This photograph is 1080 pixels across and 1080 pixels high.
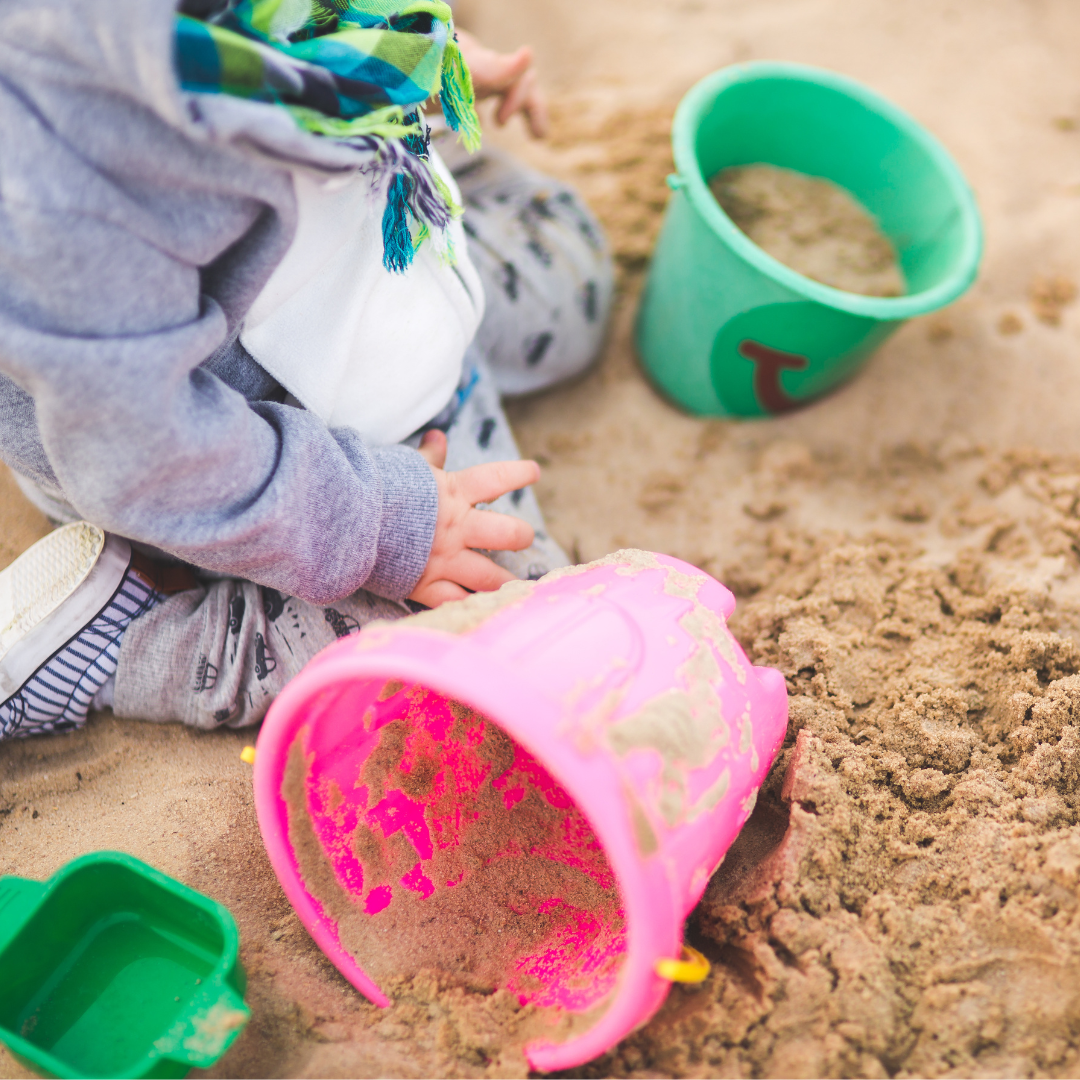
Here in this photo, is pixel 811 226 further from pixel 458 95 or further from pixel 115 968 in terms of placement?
pixel 115 968

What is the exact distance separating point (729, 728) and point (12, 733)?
2.68ft

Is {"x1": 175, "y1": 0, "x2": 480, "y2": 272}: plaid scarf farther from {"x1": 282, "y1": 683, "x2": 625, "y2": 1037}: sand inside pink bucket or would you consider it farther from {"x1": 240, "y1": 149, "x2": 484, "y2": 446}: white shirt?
{"x1": 282, "y1": 683, "x2": 625, "y2": 1037}: sand inside pink bucket

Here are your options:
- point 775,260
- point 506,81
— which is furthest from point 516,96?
point 775,260

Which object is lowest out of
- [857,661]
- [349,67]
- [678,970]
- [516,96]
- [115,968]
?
[115,968]

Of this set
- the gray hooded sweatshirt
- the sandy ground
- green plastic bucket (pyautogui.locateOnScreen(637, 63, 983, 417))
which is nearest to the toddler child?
the gray hooded sweatshirt

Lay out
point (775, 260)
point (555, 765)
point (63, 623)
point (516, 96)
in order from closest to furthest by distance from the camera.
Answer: point (555, 765) → point (63, 623) → point (775, 260) → point (516, 96)

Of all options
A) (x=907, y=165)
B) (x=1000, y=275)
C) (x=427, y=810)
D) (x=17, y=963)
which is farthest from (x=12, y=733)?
(x=1000, y=275)

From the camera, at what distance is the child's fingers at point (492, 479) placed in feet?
3.28

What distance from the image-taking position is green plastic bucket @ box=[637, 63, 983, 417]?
3.77ft

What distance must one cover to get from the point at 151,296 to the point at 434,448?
435 mm

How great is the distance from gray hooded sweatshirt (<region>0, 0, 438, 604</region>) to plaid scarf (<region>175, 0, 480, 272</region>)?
0.02 metres

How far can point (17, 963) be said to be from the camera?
0.79 meters

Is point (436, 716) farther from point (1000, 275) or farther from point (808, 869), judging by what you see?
point (1000, 275)

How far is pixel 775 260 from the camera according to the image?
1.33 m
